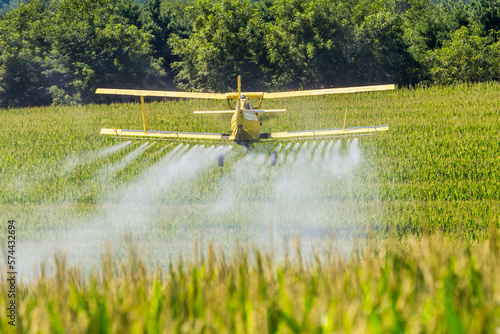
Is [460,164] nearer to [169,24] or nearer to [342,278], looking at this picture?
[342,278]

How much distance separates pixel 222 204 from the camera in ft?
69.9

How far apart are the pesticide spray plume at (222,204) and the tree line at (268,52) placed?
28.4m

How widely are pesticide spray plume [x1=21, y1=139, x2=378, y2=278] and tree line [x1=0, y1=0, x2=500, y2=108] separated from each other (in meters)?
28.4

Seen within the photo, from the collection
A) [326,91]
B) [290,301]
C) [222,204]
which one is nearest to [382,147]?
[326,91]

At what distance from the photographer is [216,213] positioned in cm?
1970

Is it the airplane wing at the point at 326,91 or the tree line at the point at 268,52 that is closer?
the airplane wing at the point at 326,91

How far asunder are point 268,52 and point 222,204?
40032mm

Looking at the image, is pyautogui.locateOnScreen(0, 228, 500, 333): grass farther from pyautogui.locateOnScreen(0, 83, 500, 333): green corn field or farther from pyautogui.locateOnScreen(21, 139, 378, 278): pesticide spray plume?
pyautogui.locateOnScreen(21, 139, 378, 278): pesticide spray plume

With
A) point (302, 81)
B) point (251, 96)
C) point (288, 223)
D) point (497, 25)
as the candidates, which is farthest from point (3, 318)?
point (497, 25)

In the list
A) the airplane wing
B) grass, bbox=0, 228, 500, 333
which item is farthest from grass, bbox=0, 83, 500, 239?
grass, bbox=0, 228, 500, 333

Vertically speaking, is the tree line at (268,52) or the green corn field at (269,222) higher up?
the tree line at (268,52)

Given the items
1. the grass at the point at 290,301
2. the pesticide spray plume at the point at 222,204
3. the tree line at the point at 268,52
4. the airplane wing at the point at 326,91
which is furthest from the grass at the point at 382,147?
the tree line at the point at 268,52

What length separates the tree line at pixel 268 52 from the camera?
55.7 metres

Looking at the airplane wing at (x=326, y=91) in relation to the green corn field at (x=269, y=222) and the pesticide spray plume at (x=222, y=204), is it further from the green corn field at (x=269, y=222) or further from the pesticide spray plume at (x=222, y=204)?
the pesticide spray plume at (x=222, y=204)
